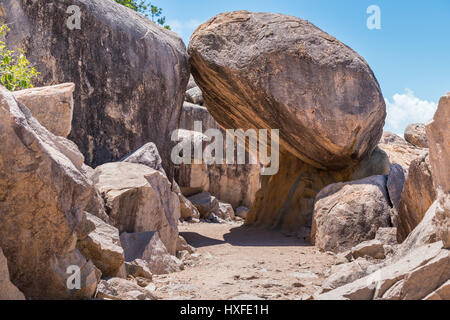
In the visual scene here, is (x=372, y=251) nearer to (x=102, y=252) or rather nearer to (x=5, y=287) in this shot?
(x=102, y=252)

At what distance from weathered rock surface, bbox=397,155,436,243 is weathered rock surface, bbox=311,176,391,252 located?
2.26 feet

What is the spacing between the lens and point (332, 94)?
24.2 ft

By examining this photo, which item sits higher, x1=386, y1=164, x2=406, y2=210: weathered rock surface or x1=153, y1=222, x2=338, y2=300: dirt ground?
x1=386, y1=164, x2=406, y2=210: weathered rock surface

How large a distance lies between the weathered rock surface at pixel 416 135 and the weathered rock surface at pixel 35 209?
1530 cm

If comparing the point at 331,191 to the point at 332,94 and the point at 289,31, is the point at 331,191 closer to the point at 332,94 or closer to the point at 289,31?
the point at 332,94

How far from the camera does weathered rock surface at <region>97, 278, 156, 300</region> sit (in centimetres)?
303

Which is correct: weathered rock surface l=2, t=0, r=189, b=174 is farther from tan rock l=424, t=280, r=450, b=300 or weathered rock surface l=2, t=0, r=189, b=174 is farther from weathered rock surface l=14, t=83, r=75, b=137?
tan rock l=424, t=280, r=450, b=300

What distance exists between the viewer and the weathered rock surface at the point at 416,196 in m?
4.69

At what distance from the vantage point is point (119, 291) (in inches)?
125

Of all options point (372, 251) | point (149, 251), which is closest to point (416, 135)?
point (372, 251)

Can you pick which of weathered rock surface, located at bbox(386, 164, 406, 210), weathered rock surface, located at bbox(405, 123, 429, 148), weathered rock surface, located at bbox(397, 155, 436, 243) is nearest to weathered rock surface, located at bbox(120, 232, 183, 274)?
weathered rock surface, located at bbox(397, 155, 436, 243)

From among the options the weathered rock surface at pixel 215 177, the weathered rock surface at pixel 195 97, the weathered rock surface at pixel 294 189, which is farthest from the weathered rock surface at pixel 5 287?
the weathered rock surface at pixel 195 97

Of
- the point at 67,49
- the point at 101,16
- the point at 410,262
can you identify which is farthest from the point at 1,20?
the point at 410,262

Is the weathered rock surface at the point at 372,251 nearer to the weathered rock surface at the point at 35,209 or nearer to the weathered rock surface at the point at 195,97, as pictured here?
the weathered rock surface at the point at 35,209
